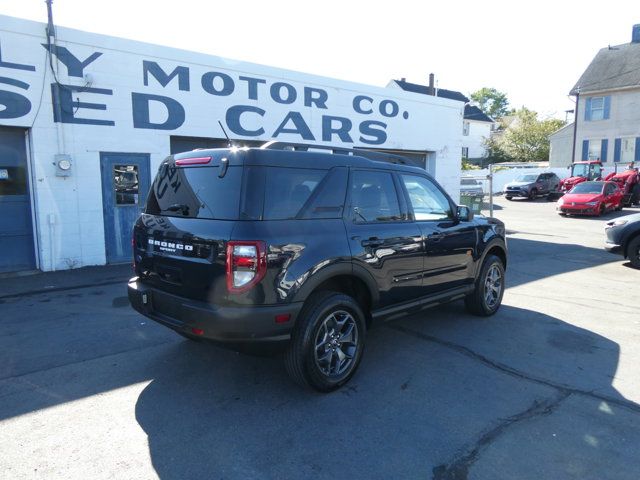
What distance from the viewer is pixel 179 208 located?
3.79 meters

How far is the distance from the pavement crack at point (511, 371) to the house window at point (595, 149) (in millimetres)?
34368

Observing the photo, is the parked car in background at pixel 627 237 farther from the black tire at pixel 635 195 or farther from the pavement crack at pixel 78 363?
the black tire at pixel 635 195

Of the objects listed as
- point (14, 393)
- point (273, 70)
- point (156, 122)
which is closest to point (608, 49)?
point (273, 70)

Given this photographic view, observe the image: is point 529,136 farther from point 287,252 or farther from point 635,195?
point 287,252

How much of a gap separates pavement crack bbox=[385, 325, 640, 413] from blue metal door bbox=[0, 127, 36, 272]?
281 inches

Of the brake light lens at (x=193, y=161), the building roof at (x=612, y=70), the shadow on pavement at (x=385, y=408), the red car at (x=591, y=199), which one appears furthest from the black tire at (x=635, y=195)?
the brake light lens at (x=193, y=161)

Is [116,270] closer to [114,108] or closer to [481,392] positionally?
[114,108]

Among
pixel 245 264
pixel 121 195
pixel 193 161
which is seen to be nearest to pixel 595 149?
pixel 121 195

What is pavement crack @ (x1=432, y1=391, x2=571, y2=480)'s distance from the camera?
2777 millimetres

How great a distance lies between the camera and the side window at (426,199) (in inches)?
185

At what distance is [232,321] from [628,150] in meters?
36.3

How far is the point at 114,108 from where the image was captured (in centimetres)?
903

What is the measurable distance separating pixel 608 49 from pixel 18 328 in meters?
41.5

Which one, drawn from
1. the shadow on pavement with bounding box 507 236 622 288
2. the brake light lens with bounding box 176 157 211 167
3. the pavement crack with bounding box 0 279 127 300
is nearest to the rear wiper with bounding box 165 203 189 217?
the brake light lens with bounding box 176 157 211 167
